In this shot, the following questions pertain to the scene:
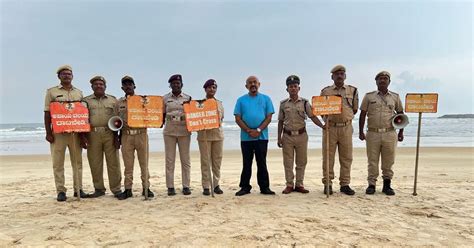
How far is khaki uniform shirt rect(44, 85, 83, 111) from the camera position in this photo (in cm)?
577

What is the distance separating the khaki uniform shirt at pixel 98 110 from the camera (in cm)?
590

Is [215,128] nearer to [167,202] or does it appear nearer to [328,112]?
[167,202]

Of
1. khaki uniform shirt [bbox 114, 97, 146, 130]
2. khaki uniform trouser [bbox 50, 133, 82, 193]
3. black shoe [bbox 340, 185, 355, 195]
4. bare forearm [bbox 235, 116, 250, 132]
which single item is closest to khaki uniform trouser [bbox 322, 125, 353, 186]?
black shoe [bbox 340, 185, 355, 195]

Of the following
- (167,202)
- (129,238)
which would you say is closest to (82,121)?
(167,202)

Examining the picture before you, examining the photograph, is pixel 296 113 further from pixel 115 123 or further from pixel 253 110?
pixel 115 123

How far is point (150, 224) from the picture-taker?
450 centimetres

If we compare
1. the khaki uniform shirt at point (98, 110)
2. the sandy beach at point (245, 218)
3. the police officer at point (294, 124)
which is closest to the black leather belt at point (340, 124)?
the police officer at point (294, 124)

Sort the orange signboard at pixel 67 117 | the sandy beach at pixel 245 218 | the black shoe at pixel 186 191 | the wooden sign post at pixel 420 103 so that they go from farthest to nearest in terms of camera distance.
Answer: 1. the black shoe at pixel 186 191
2. the wooden sign post at pixel 420 103
3. the orange signboard at pixel 67 117
4. the sandy beach at pixel 245 218

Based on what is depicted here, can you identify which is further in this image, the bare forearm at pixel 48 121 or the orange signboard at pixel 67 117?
the bare forearm at pixel 48 121

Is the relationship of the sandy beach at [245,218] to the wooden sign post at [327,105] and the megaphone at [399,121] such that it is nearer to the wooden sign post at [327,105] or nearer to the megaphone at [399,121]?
the megaphone at [399,121]

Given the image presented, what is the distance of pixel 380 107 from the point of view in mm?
5965

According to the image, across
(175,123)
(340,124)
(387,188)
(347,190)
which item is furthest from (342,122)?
(175,123)

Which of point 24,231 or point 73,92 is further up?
point 73,92

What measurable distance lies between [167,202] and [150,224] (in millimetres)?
1153
